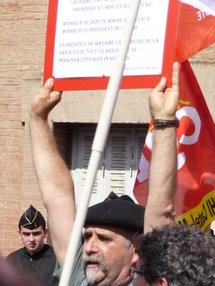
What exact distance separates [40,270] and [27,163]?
2.18m

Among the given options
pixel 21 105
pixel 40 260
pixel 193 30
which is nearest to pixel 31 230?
pixel 40 260

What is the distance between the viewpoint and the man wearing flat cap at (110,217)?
3.97 meters

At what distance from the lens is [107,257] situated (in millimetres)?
4020

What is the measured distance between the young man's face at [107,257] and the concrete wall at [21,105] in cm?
→ 578

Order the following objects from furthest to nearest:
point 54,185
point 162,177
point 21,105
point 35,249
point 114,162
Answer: point 21,105 → point 114,162 → point 35,249 → point 54,185 → point 162,177

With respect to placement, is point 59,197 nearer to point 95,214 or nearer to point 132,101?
point 95,214

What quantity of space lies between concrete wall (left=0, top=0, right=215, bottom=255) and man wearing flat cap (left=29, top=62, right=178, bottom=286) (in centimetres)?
543

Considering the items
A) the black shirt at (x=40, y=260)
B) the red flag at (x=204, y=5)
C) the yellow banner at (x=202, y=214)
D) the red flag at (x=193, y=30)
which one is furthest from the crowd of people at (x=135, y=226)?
the black shirt at (x=40, y=260)

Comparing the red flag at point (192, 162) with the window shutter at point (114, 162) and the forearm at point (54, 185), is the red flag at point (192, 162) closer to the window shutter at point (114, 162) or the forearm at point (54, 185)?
the forearm at point (54, 185)

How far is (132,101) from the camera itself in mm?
9875

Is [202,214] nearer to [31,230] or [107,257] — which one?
[107,257]

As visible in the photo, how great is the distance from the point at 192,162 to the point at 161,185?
1.27 meters

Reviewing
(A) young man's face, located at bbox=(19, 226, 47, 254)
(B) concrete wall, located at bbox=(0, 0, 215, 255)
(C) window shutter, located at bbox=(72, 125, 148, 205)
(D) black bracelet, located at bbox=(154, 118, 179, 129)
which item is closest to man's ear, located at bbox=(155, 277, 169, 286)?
(D) black bracelet, located at bbox=(154, 118, 179, 129)

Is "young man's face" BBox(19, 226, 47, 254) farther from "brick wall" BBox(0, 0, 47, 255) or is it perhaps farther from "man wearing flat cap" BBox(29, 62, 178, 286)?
"man wearing flat cap" BBox(29, 62, 178, 286)
